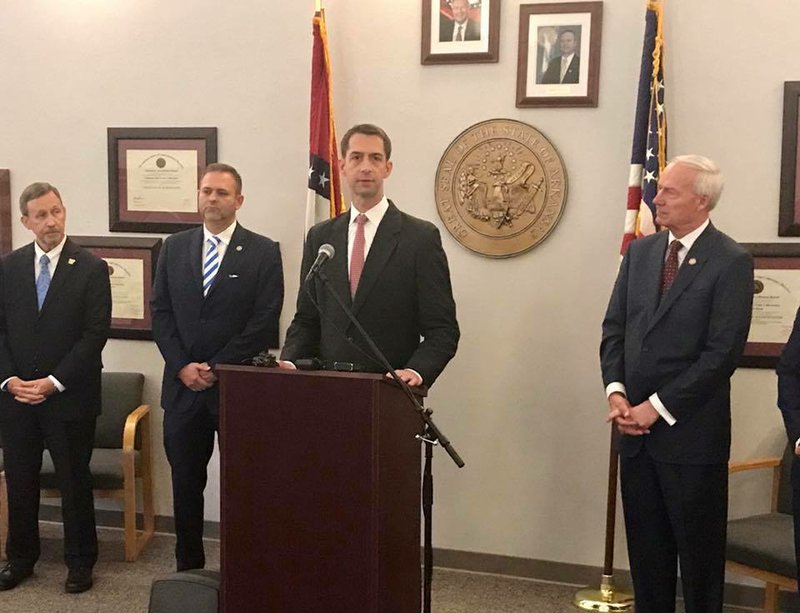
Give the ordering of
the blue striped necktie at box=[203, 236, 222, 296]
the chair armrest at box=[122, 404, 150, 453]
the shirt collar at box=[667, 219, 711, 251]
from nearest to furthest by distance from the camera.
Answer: the shirt collar at box=[667, 219, 711, 251] < the blue striped necktie at box=[203, 236, 222, 296] < the chair armrest at box=[122, 404, 150, 453]

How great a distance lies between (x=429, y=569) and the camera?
242 centimetres

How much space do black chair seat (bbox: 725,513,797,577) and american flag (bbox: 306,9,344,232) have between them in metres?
2.18

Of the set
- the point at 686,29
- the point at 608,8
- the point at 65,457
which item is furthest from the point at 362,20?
the point at 65,457

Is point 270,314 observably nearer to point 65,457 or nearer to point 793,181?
point 65,457

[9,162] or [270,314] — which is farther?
[9,162]

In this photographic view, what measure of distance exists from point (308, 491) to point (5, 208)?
10.4ft

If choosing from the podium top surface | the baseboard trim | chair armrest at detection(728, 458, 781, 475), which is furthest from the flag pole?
the podium top surface

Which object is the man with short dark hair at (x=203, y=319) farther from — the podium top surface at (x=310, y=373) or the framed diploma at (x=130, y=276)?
the podium top surface at (x=310, y=373)

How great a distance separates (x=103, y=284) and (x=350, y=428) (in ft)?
6.50

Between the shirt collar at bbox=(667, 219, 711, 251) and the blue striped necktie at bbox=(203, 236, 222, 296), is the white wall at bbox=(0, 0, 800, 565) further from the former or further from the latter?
the shirt collar at bbox=(667, 219, 711, 251)

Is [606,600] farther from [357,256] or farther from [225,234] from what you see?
[225,234]

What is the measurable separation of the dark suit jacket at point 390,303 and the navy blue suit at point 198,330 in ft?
1.89

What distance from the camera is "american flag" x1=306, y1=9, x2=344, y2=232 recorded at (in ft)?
12.4

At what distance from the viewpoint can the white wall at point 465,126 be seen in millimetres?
3564
